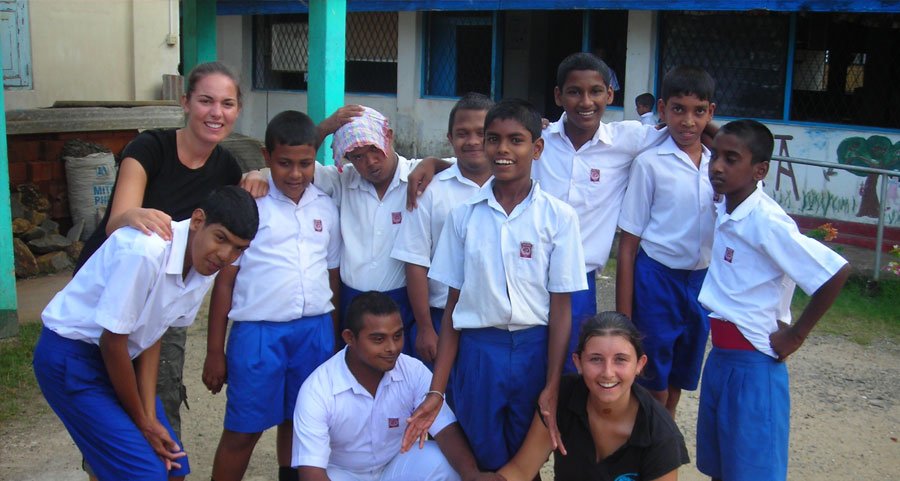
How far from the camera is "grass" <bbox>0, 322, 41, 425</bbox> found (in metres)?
4.42

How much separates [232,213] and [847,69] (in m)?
8.22

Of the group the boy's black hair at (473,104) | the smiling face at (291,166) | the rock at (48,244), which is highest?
the boy's black hair at (473,104)

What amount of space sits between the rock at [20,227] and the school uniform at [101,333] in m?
4.70

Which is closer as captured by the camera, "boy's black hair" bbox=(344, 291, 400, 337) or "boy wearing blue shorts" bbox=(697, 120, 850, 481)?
"boy wearing blue shorts" bbox=(697, 120, 850, 481)

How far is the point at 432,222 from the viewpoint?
10.9 feet

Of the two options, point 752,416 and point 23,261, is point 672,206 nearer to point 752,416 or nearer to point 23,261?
point 752,416

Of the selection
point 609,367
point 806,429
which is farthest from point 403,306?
point 806,429

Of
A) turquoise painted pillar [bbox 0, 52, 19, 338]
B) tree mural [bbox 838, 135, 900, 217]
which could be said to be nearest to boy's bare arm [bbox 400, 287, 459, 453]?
turquoise painted pillar [bbox 0, 52, 19, 338]

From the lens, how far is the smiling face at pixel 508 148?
2881 millimetres

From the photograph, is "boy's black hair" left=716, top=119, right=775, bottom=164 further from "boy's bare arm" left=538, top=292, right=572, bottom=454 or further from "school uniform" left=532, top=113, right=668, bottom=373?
"boy's bare arm" left=538, top=292, right=572, bottom=454

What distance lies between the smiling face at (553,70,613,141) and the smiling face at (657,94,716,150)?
0.82 feet

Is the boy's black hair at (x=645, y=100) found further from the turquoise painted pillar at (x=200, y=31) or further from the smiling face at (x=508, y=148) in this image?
the smiling face at (x=508, y=148)

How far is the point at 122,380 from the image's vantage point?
8.75 ft

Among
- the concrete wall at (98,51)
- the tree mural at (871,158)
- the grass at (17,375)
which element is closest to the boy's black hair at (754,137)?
the grass at (17,375)
